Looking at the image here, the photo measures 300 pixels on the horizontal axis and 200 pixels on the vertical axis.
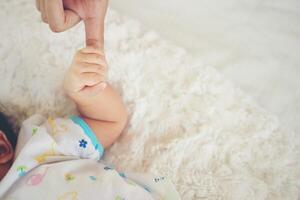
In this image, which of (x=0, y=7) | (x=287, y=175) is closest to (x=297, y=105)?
(x=287, y=175)

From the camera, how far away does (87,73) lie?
63 cm

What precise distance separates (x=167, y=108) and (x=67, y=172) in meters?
0.24

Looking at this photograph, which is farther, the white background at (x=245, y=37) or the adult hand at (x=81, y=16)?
the white background at (x=245, y=37)

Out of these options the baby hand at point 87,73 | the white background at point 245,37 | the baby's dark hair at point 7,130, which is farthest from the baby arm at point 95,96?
the white background at point 245,37

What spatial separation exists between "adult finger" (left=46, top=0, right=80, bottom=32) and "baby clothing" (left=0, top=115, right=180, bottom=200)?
0.22m

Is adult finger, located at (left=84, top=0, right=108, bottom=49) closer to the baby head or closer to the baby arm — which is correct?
the baby arm

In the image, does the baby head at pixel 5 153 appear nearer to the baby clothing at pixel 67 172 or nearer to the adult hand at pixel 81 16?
the baby clothing at pixel 67 172

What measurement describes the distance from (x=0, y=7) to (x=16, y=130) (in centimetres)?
29

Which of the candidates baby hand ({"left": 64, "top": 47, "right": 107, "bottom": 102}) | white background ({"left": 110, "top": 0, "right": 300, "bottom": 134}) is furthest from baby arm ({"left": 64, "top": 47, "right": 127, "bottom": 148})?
white background ({"left": 110, "top": 0, "right": 300, "bottom": 134})

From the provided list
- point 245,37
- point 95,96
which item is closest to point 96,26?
point 95,96

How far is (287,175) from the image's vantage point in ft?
2.29

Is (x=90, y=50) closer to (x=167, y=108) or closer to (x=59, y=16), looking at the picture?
(x=59, y=16)

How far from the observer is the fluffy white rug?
2.32 feet

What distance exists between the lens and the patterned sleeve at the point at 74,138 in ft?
2.37
